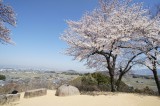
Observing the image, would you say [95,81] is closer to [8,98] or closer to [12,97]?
[12,97]

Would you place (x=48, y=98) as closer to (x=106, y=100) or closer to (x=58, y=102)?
(x=58, y=102)

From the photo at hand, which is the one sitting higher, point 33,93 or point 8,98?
point 33,93

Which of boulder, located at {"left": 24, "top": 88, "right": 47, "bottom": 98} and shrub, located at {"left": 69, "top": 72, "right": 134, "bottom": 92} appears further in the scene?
shrub, located at {"left": 69, "top": 72, "right": 134, "bottom": 92}

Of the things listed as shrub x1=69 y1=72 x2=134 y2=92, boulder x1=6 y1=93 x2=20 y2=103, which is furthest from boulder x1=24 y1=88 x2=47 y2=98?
shrub x1=69 y1=72 x2=134 y2=92

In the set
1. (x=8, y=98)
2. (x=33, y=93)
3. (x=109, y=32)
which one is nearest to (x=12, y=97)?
(x=8, y=98)

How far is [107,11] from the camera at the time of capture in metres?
21.6

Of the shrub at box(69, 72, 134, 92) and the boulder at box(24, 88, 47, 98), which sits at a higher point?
the shrub at box(69, 72, 134, 92)

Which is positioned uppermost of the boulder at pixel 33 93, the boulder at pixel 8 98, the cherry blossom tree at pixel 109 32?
the cherry blossom tree at pixel 109 32

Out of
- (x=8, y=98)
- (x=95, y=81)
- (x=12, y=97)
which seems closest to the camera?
(x=8, y=98)

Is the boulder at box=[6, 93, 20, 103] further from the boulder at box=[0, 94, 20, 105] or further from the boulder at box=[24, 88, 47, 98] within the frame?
the boulder at box=[24, 88, 47, 98]

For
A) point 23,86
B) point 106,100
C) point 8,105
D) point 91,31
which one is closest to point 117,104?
point 106,100

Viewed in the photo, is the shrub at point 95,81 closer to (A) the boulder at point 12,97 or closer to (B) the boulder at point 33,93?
(B) the boulder at point 33,93

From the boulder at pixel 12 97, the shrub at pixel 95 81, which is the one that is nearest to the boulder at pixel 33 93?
the boulder at pixel 12 97

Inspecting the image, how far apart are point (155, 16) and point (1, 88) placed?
693 inches
